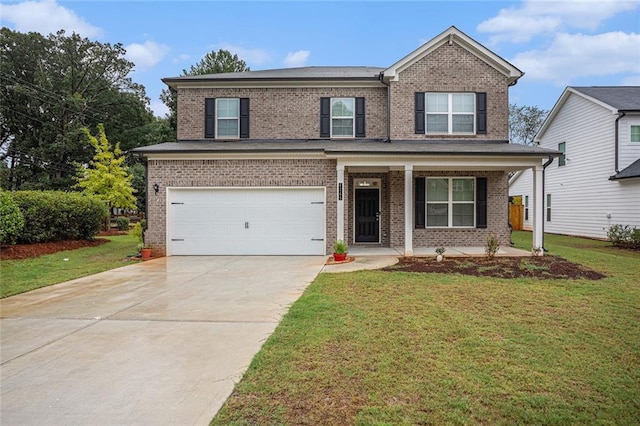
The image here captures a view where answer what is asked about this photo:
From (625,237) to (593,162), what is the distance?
487 centimetres

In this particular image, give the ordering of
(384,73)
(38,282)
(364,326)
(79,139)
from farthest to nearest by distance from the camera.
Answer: (79,139)
(384,73)
(38,282)
(364,326)

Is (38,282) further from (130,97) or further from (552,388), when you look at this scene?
(130,97)

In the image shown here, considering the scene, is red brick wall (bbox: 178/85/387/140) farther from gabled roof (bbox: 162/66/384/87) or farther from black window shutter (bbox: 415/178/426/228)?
black window shutter (bbox: 415/178/426/228)

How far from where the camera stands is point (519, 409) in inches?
115

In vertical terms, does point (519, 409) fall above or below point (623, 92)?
below

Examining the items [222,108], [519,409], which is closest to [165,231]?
[222,108]

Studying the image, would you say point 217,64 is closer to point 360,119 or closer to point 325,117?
point 325,117

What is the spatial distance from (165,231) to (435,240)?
9000 millimetres

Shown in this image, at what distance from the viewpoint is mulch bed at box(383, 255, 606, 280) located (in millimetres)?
8430

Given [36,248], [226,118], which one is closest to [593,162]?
[226,118]

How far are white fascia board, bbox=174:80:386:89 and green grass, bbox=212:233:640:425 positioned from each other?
9.34 m

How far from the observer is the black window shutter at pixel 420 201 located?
43.3 feet

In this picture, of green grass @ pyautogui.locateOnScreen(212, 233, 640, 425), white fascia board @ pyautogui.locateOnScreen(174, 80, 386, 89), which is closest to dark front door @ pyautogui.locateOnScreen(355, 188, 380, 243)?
white fascia board @ pyautogui.locateOnScreen(174, 80, 386, 89)

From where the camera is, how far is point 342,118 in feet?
45.8
